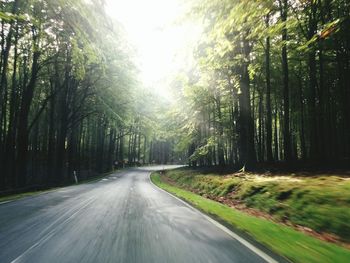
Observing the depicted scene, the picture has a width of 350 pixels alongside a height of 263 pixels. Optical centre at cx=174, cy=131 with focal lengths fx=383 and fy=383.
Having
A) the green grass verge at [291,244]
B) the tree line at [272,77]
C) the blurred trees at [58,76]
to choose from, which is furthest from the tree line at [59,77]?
the green grass verge at [291,244]

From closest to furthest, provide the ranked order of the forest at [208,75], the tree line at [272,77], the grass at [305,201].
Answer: the grass at [305,201] → the forest at [208,75] → the tree line at [272,77]

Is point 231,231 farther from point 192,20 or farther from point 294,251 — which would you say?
point 192,20

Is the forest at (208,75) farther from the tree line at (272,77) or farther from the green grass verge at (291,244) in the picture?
the green grass verge at (291,244)

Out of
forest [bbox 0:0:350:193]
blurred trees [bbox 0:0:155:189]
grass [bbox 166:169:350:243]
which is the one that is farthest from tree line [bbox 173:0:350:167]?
grass [bbox 166:169:350:243]

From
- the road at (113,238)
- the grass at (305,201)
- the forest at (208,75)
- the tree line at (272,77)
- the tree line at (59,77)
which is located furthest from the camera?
the tree line at (272,77)

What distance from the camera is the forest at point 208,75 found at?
1104cm

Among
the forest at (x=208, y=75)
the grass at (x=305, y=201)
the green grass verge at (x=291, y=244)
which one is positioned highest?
the forest at (x=208, y=75)

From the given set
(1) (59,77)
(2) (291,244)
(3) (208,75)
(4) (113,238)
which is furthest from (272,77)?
(4) (113,238)

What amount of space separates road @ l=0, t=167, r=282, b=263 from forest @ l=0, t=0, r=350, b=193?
452cm

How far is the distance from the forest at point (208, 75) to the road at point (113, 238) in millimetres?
4521

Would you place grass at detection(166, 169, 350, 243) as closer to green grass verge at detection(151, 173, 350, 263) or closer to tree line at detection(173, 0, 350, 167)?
green grass verge at detection(151, 173, 350, 263)

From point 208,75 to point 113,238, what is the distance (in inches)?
814

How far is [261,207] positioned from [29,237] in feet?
29.3

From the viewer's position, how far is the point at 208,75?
27391 millimetres
